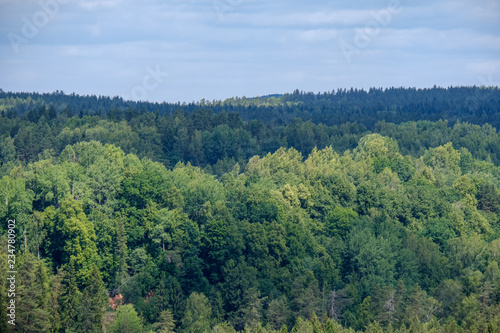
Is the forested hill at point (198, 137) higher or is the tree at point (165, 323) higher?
the forested hill at point (198, 137)

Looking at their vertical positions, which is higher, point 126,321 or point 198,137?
point 198,137

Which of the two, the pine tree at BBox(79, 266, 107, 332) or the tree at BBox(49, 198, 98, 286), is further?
the tree at BBox(49, 198, 98, 286)

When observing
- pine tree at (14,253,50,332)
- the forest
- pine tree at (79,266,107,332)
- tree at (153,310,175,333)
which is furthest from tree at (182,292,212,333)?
pine tree at (14,253,50,332)

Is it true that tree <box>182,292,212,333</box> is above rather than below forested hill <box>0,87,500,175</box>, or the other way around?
below

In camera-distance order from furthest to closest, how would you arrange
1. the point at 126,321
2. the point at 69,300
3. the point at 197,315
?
the point at 197,315 < the point at 69,300 < the point at 126,321

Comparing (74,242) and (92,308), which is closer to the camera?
(92,308)

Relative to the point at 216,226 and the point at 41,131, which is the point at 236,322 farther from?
the point at 41,131

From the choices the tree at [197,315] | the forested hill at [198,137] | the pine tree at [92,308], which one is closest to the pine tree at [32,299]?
the pine tree at [92,308]

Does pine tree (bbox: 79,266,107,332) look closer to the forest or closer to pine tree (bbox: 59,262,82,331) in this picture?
the forest

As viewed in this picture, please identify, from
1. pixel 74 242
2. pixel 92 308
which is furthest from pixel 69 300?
pixel 74 242

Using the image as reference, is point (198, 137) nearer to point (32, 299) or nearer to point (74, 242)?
point (74, 242)

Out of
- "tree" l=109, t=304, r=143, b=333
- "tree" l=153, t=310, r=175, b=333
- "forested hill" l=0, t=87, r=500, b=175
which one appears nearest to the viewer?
"tree" l=109, t=304, r=143, b=333

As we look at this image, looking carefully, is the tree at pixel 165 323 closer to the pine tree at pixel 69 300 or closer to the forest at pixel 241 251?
the forest at pixel 241 251

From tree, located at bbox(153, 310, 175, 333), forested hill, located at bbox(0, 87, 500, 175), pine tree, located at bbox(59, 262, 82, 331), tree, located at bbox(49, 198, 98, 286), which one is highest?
forested hill, located at bbox(0, 87, 500, 175)
